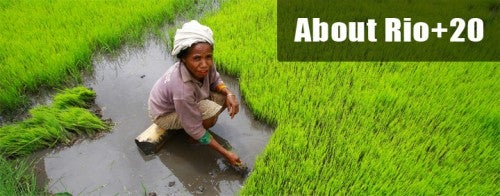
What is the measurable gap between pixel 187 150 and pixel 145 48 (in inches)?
68.4

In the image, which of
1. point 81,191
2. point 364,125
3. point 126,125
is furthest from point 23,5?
point 364,125

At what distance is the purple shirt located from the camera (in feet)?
8.32

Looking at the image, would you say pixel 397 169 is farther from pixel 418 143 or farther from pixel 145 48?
pixel 145 48

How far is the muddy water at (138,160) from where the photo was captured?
8.99 ft

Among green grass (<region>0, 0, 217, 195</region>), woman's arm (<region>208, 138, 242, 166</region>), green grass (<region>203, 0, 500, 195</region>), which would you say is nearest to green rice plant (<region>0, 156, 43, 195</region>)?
green grass (<region>0, 0, 217, 195</region>)

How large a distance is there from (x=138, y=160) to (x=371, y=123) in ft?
5.65

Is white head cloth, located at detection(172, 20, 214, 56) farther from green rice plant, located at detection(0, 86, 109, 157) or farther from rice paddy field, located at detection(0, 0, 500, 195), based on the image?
green rice plant, located at detection(0, 86, 109, 157)

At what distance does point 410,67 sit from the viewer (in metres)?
3.74

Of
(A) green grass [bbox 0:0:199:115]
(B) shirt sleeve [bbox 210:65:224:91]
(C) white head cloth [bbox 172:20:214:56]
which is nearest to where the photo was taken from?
(C) white head cloth [bbox 172:20:214:56]

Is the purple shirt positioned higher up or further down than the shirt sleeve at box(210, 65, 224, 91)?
further down

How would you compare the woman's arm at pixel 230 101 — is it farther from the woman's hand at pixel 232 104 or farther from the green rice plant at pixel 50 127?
the green rice plant at pixel 50 127

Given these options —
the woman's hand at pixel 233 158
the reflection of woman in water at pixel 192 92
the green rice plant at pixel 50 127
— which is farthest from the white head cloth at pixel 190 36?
the green rice plant at pixel 50 127

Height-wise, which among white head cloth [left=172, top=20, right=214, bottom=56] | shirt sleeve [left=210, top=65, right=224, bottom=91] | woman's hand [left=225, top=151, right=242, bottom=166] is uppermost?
white head cloth [left=172, top=20, right=214, bottom=56]

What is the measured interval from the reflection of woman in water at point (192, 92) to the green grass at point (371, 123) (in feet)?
1.43
